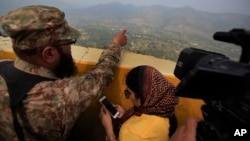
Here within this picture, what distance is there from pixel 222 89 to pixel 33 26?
1.03 m

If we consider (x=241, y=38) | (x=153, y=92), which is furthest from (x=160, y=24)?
(x=241, y=38)

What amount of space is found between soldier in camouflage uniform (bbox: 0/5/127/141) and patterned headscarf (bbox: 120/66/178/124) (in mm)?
212

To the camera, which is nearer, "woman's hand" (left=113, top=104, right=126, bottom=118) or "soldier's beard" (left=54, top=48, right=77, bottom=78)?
"soldier's beard" (left=54, top=48, right=77, bottom=78)

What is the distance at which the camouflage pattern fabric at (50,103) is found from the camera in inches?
62.1

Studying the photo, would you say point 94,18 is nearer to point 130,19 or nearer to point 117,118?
point 130,19

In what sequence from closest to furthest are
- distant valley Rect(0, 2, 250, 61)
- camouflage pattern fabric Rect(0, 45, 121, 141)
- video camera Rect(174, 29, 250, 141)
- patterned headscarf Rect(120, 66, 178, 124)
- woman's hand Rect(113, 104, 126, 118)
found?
video camera Rect(174, 29, 250, 141)
camouflage pattern fabric Rect(0, 45, 121, 141)
patterned headscarf Rect(120, 66, 178, 124)
woman's hand Rect(113, 104, 126, 118)
distant valley Rect(0, 2, 250, 61)

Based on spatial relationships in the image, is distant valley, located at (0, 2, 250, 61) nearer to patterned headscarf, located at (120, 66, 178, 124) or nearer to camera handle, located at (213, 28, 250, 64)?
patterned headscarf, located at (120, 66, 178, 124)

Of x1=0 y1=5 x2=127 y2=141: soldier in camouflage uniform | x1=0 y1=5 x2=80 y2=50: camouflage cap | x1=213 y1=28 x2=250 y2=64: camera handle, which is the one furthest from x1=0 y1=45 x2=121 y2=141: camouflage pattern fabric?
x1=213 y1=28 x2=250 y2=64: camera handle

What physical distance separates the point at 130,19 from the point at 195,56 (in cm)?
210

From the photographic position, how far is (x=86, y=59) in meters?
2.15

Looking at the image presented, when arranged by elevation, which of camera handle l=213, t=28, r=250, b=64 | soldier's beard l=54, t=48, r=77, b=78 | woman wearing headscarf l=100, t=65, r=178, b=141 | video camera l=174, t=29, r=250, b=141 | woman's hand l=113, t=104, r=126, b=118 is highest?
camera handle l=213, t=28, r=250, b=64

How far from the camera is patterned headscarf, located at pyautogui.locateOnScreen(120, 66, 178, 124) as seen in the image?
5.51ft

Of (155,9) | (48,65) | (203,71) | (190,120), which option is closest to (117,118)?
(48,65)

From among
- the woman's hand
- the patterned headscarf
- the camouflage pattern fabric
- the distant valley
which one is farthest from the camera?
the distant valley
